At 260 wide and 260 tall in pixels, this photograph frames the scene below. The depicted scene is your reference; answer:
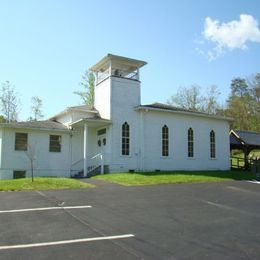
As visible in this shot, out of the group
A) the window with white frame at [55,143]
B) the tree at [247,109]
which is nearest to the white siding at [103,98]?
the window with white frame at [55,143]

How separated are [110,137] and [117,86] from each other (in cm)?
371

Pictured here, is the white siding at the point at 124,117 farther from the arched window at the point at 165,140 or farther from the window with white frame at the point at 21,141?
the window with white frame at the point at 21,141

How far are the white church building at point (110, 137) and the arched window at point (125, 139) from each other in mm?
70

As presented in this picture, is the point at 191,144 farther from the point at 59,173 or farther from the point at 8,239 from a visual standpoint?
the point at 8,239

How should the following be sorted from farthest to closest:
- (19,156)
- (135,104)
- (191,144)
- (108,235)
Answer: (191,144) < (135,104) < (19,156) < (108,235)

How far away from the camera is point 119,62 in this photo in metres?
27.2

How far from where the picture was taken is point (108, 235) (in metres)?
8.63

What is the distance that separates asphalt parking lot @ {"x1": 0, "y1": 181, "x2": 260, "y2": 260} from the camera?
746 cm

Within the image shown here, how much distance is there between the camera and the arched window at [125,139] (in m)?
26.2

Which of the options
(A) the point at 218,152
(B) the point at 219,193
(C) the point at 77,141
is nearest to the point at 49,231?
(B) the point at 219,193

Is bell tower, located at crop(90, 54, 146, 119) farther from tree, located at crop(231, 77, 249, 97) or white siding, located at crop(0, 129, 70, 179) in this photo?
tree, located at crop(231, 77, 249, 97)

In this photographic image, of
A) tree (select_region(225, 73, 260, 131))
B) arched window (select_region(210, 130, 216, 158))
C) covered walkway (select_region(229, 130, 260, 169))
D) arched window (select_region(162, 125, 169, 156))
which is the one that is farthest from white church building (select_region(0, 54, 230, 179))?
tree (select_region(225, 73, 260, 131))

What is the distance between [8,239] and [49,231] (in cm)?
105

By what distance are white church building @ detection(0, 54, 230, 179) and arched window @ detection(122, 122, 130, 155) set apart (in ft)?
0.23
